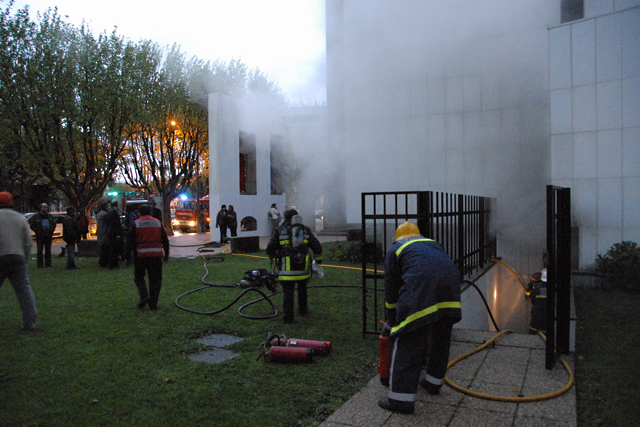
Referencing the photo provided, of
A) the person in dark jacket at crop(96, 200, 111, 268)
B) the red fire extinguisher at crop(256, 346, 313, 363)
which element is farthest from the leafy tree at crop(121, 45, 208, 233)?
the red fire extinguisher at crop(256, 346, 313, 363)

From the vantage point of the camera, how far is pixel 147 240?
5.91 metres

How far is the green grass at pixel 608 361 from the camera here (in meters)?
2.90

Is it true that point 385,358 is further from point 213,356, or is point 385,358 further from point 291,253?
point 291,253

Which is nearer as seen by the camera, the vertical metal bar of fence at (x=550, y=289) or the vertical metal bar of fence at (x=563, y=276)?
the vertical metal bar of fence at (x=550, y=289)

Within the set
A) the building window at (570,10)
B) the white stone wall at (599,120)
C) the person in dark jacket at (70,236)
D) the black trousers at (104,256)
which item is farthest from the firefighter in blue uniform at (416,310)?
the person in dark jacket at (70,236)

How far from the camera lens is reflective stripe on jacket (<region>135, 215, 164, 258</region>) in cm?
589

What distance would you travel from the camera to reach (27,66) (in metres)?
14.0

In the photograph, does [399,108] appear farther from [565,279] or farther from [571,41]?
[565,279]

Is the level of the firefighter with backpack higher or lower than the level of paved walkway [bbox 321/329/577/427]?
higher

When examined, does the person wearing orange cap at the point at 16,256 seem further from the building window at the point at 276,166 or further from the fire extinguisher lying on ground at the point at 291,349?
the building window at the point at 276,166

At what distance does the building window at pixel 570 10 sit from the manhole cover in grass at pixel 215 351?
314 inches

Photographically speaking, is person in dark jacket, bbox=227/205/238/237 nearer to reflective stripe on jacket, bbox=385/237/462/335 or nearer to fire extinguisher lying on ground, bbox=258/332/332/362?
fire extinguisher lying on ground, bbox=258/332/332/362

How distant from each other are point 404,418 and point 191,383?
169 centimetres

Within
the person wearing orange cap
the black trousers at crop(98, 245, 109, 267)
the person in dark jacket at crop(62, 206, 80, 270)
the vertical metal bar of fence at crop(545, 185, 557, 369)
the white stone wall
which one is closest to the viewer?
the vertical metal bar of fence at crop(545, 185, 557, 369)
